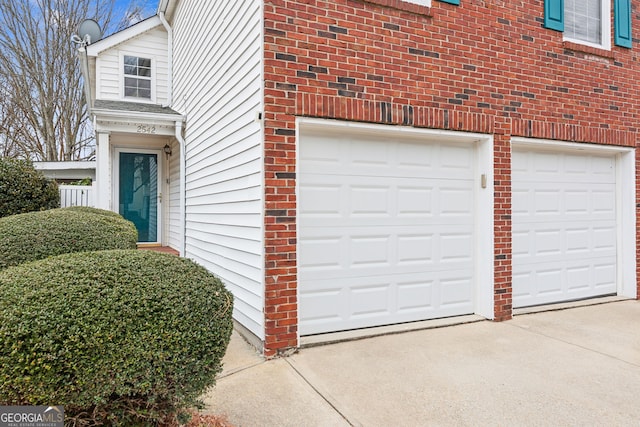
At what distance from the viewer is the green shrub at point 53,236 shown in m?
4.01

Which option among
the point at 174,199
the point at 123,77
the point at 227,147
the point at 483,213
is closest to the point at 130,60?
the point at 123,77

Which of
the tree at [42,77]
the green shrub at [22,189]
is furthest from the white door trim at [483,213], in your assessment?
the tree at [42,77]

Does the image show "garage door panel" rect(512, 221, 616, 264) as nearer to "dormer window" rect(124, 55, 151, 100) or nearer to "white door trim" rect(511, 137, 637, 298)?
"white door trim" rect(511, 137, 637, 298)

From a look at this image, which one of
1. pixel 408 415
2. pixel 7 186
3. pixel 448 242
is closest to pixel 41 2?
pixel 7 186

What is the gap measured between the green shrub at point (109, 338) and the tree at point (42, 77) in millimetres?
16821

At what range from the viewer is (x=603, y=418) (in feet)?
9.50

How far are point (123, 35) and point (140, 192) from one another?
131 inches

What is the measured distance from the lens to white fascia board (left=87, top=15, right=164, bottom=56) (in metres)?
9.20

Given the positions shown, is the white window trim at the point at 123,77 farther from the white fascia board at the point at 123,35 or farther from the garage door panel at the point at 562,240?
the garage door panel at the point at 562,240

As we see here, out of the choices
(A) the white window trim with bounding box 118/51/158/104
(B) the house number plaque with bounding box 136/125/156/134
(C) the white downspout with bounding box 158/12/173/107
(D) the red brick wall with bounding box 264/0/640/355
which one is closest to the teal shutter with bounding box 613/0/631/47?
(D) the red brick wall with bounding box 264/0/640/355

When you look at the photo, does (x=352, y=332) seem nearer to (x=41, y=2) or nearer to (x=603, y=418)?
(x=603, y=418)

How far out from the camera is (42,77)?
16.3 meters

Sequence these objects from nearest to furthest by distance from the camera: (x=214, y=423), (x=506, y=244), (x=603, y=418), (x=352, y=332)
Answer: (x=214, y=423)
(x=603, y=418)
(x=352, y=332)
(x=506, y=244)

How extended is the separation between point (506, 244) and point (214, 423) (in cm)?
395
